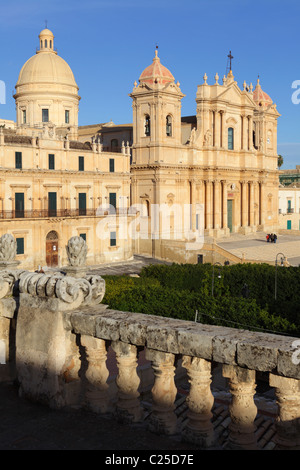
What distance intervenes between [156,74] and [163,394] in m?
47.4

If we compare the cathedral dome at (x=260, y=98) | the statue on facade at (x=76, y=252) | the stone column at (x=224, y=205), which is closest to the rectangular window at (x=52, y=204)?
the stone column at (x=224, y=205)

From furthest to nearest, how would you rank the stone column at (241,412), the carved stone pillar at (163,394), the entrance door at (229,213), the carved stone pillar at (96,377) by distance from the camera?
1. the entrance door at (229,213)
2. the carved stone pillar at (96,377)
3. the carved stone pillar at (163,394)
4. the stone column at (241,412)

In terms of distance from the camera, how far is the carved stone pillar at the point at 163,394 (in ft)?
24.1

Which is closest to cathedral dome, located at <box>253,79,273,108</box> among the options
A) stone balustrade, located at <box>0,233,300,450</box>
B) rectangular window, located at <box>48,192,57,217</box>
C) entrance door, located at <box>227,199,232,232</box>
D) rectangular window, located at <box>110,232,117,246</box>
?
entrance door, located at <box>227,199,232,232</box>

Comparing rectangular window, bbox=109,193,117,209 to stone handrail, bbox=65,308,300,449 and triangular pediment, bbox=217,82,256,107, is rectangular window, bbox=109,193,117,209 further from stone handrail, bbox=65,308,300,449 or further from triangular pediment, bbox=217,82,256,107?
stone handrail, bbox=65,308,300,449

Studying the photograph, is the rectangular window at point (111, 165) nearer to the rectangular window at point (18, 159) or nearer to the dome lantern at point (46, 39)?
the rectangular window at point (18, 159)

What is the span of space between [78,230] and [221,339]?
39252 mm

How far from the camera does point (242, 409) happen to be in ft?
22.1

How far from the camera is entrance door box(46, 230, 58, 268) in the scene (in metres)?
43.4

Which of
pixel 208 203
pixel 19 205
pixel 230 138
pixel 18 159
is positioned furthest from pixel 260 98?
pixel 19 205

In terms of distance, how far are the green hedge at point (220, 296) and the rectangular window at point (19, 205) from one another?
15001mm

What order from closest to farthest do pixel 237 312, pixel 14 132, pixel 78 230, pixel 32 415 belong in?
pixel 32 415 < pixel 237 312 < pixel 78 230 < pixel 14 132
